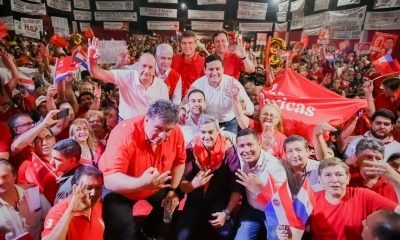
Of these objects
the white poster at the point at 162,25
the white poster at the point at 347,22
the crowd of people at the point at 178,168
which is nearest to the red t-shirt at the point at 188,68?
the crowd of people at the point at 178,168

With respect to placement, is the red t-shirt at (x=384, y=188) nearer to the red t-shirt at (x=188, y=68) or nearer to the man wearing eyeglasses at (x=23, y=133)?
the red t-shirt at (x=188, y=68)

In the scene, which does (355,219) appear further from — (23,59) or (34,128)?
(23,59)

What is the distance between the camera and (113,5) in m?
12.6

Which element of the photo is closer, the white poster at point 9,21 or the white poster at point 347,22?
the white poster at point 9,21

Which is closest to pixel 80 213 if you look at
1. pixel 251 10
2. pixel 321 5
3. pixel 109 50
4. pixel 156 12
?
pixel 109 50

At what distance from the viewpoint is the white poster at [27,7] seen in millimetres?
8242

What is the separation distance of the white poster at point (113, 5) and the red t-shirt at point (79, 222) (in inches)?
426

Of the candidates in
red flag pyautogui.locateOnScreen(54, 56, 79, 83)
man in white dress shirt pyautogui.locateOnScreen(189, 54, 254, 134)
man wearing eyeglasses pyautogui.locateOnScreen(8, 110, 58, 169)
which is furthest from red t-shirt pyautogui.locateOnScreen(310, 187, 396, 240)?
red flag pyautogui.locateOnScreen(54, 56, 79, 83)

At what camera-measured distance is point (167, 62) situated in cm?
469

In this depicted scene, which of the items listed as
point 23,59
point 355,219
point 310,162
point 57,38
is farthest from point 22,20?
point 355,219

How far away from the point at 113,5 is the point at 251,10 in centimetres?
500

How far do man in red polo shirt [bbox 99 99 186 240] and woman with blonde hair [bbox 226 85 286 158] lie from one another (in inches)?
41.5

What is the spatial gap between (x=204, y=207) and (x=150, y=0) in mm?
11032


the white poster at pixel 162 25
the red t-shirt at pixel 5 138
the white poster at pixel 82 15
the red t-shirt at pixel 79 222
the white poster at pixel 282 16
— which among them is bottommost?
the red t-shirt at pixel 79 222
